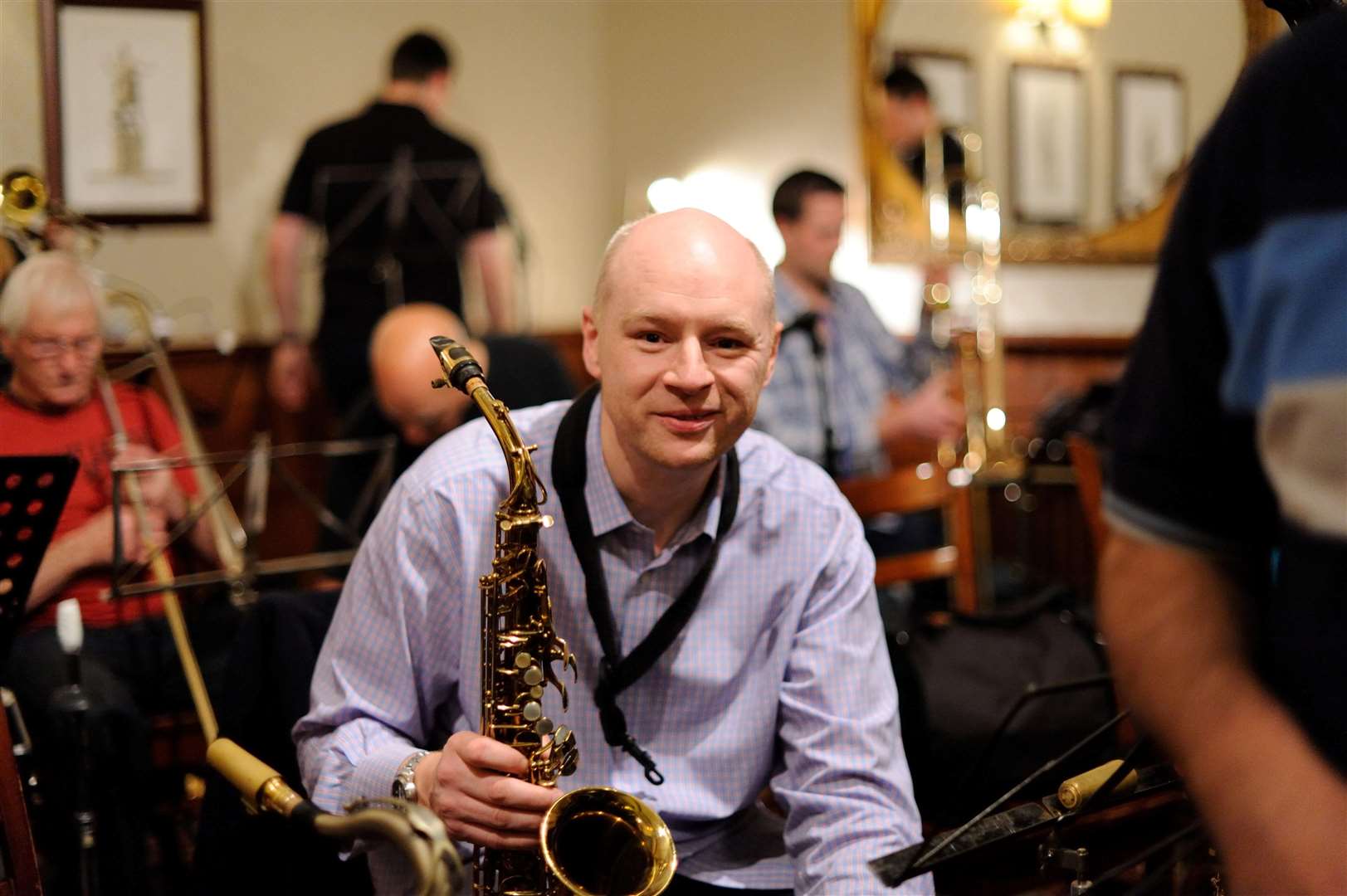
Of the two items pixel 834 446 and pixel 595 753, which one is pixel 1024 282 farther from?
pixel 595 753

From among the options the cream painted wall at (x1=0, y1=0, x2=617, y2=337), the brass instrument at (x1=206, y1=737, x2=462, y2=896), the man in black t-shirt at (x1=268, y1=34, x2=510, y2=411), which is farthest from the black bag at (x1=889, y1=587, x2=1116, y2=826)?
the cream painted wall at (x1=0, y1=0, x2=617, y2=337)

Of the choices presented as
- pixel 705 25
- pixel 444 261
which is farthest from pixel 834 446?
pixel 705 25

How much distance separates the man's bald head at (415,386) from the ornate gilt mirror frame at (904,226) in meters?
2.69

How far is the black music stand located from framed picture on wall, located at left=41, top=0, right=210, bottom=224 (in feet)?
8.28

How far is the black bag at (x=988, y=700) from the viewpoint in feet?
A: 8.36

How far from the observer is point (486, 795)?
1.63 m

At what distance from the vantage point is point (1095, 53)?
5246 mm

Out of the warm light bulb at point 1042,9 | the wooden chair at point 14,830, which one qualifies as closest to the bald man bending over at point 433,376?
the wooden chair at point 14,830

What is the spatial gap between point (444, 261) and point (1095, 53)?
2642 mm

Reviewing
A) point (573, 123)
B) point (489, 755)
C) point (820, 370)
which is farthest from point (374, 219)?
point (489, 755)

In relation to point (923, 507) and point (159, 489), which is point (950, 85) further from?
point (159, 489)

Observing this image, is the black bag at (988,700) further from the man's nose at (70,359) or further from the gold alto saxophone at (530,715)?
the man's nose at (70,359)

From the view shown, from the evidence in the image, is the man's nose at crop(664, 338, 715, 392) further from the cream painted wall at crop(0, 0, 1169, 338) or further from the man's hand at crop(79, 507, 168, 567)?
the cream painted wall at crop(0, 0, 1169, 338)

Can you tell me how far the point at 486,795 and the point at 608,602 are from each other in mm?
382
